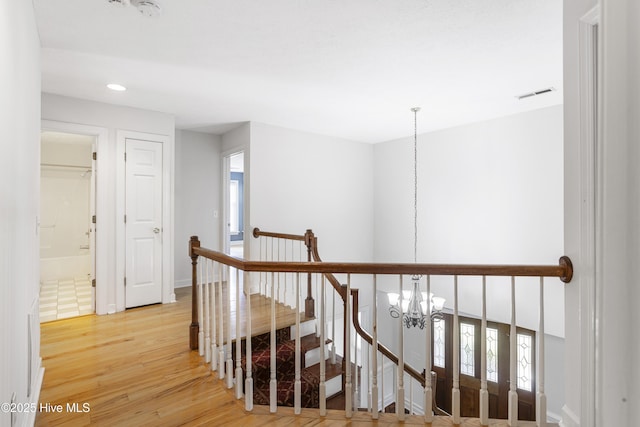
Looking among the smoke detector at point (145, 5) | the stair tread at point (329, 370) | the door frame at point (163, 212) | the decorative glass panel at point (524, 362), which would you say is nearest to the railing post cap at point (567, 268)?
the stair tread at point (329, 370)

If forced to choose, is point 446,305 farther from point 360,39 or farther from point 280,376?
point 360,39

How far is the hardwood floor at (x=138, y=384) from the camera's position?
1888mm

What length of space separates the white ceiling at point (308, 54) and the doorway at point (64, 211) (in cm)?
282

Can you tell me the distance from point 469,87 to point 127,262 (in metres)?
4.29

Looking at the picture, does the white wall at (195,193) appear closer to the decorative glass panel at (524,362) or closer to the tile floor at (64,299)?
the tile floor at (64,299)

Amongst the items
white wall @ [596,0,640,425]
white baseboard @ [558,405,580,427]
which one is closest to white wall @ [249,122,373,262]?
white baseboard @ [558,405,580,427]

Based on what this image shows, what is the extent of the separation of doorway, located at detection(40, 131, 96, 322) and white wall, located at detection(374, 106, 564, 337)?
5.18 metres

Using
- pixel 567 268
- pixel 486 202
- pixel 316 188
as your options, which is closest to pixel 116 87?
pixel 316 188

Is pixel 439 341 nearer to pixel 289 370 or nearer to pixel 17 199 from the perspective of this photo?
pixel 289 370

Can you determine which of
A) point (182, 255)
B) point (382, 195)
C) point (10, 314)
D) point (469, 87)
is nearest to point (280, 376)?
point (10, 314)

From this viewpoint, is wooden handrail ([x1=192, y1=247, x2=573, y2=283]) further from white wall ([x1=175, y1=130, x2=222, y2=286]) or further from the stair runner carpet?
white wall ([x1=175, y1=130, x2=222, y2=286])

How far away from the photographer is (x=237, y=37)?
2307 mm

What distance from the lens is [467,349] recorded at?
5.00 meters

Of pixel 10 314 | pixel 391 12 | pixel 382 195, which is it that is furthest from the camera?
pixel 382 195
